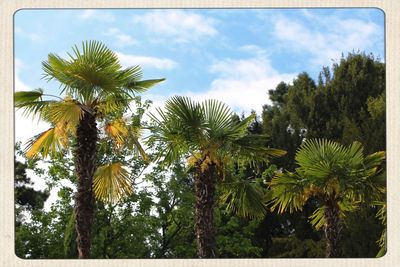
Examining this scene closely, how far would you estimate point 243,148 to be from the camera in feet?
26.5

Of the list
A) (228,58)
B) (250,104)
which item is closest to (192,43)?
(228,58)

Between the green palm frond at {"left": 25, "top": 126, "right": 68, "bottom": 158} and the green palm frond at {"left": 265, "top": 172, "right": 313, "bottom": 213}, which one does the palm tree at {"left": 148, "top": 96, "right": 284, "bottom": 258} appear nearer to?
the green palm frond at {"left": 265, "top": 172, "right": 313, "bottom": 213}

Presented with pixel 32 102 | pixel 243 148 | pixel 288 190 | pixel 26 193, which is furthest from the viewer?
pixel 26 193

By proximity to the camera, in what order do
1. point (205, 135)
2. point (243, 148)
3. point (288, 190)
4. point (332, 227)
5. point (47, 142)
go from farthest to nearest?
1. point (288, 190)
2. point (332, 227)
3. point (243, 148)
4. point (205, 135)
5. point (47, 142)

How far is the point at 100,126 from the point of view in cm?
802

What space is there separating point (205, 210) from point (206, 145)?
0.68 meters

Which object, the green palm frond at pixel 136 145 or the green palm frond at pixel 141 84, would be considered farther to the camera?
the green palm frond at pixel 136 145

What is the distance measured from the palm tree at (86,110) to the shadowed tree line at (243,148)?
0.01 m

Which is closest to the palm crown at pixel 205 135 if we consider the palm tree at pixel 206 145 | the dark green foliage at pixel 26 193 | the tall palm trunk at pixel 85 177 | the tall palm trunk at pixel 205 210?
the palm tree at pixel 206 145

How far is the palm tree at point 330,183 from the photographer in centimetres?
782

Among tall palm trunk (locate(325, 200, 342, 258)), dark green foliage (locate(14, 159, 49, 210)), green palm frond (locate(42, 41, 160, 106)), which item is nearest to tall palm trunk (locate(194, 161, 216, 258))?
green palm frond (locate(42, 41, 160, 106))

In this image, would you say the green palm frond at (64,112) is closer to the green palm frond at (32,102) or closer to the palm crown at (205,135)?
the green palm frond at (32,102)

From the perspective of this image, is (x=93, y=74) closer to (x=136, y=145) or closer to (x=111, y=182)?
(x=136, y=145)

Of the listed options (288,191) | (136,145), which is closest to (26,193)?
(136,145)
